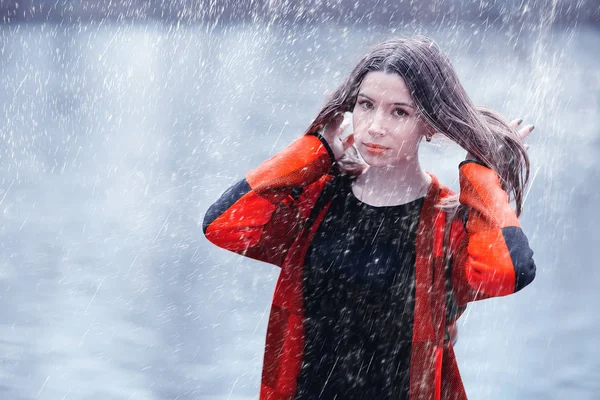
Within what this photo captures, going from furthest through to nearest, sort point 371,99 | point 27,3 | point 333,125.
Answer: point 27,3, point 333,125, point 371,99

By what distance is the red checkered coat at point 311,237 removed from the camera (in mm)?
1913

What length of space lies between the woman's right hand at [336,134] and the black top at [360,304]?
14 centimetres

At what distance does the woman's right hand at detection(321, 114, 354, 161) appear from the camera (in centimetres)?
210

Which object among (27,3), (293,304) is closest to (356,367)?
(293,304)

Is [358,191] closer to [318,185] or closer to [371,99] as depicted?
[318,185]

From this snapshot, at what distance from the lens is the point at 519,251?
1.86m

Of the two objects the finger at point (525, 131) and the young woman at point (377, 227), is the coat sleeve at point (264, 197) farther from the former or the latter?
the finger at point (525, 131)

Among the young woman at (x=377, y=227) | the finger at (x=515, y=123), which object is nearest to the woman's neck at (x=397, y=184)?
the young woman at (x=377, y=227)

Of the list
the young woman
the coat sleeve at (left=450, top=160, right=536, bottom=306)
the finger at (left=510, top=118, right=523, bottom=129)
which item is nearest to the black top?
the young woman

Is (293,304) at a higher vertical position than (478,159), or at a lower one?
lower

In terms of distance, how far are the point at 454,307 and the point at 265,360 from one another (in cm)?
46

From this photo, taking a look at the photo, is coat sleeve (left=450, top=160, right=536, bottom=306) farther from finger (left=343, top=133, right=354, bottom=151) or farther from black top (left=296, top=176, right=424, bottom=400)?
finger (left=343, top=133, right=354, bottom=151)

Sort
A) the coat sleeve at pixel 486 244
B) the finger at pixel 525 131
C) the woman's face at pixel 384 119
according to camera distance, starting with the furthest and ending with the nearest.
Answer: the finger at pixel 525 131 → the woman's face at pixel 384 119 → the coat sleeve at pixel 486 244

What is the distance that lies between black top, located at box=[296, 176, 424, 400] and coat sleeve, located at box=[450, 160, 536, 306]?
0.11m
